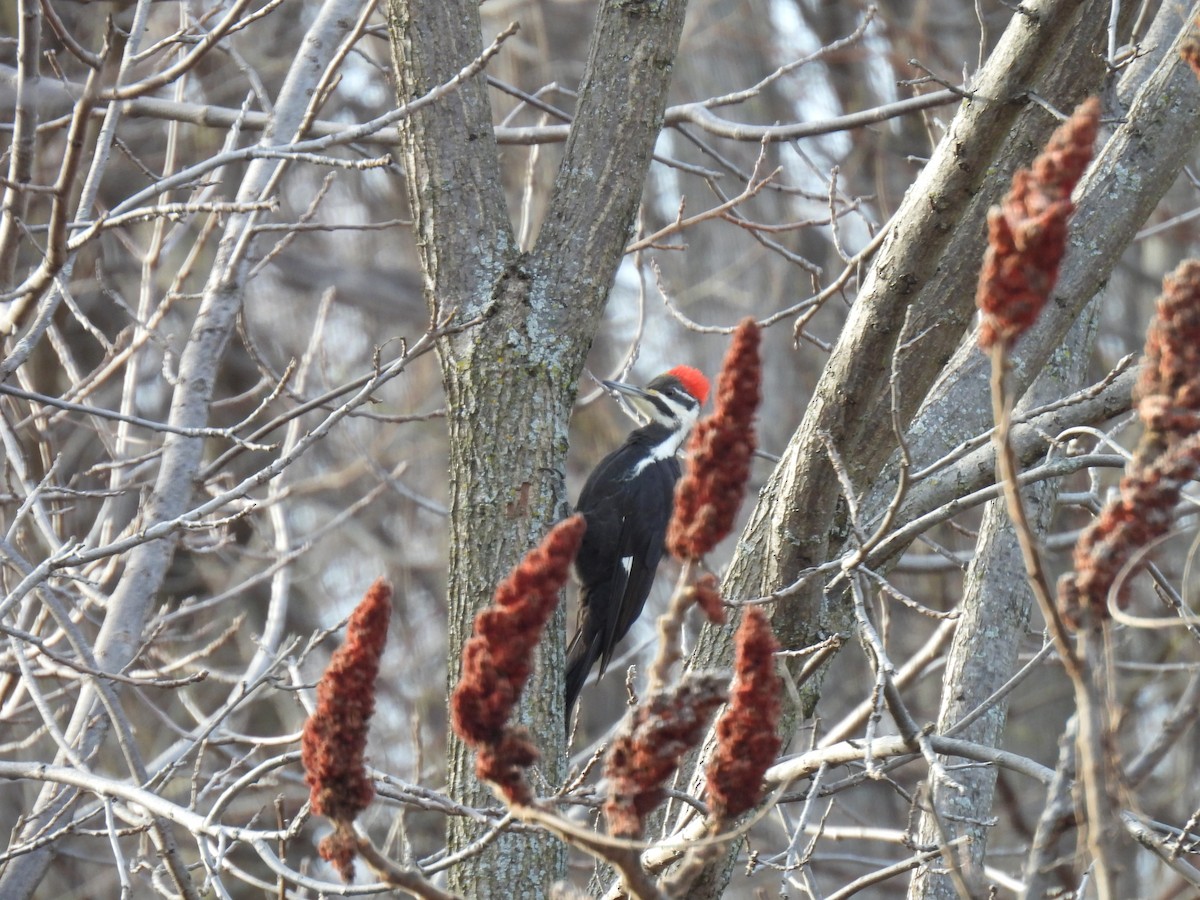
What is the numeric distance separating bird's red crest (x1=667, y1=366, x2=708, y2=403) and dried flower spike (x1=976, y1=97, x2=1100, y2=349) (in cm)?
462

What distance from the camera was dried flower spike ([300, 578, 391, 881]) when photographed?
4.59ft

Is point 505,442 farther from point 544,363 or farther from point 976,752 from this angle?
point 976,752

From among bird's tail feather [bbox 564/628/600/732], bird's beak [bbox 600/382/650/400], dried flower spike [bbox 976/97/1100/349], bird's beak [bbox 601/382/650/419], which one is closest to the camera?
dried flower spike [bbox 976/97/1100/349]

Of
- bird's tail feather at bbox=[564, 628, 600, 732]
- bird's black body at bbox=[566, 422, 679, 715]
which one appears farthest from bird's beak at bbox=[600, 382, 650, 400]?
bird's tail feather at bbox=[564, 628, 600, 732]

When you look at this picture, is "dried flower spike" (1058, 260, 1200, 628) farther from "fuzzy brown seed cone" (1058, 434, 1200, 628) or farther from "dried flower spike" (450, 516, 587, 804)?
"dried flower spike" (450, 516, 587, 804)

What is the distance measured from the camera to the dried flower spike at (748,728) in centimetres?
146

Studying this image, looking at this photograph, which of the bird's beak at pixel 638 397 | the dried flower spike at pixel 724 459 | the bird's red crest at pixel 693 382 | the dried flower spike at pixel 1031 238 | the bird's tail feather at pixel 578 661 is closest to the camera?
the dried flower spike at pixel 1031 238

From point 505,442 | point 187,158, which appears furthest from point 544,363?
point 187,158

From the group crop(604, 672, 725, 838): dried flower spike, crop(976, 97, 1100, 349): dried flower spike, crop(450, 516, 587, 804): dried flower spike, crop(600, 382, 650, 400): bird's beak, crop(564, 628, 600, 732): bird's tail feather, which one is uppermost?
crop(600, 382, 650, 400): bird's beak

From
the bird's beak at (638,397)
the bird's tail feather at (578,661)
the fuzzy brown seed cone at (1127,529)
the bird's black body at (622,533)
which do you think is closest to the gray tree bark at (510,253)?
the bird's tail feather at (578,661)

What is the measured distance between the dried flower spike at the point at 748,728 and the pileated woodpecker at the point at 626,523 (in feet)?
12.0

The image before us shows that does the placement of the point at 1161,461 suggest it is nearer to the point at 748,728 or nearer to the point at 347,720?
the point at 748,728

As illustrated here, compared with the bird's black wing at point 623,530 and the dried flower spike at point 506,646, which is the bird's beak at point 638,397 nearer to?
the bird's black wing at point 623,530

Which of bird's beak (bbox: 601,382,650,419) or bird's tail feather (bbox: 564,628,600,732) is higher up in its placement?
bird's beak (bbox: 601,382,650,419)
